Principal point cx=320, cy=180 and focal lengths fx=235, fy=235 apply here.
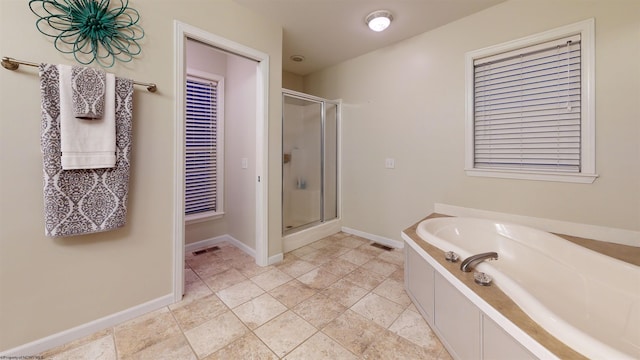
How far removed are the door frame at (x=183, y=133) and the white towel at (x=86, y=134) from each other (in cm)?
38

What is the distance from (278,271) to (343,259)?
73 cm

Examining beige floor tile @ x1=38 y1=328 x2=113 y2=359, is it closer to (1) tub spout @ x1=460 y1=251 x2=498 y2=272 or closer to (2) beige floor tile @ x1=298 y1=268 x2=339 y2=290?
(2) beige floor tile @ x1=298 y1=268 x2=339 y2=290

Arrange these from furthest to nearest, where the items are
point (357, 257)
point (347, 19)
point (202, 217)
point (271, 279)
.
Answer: point (202, 217), point (357, 257), point (347, 19), point (271, 279)

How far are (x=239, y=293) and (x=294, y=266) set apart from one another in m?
0.63

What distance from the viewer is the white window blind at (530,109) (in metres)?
1.87

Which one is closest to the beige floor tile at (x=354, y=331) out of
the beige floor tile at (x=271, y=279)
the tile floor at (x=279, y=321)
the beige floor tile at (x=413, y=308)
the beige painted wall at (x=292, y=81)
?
the tile floor at (x=279, y=321)

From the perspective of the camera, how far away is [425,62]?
2.60 meters

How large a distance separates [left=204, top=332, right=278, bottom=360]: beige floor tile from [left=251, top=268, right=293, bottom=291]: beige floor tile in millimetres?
583

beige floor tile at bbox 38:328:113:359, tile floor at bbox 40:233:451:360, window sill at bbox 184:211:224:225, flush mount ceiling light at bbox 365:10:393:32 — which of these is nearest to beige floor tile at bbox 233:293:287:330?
tile floor at bbox 40:233:451:360

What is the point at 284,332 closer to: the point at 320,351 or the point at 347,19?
the point at 320,351

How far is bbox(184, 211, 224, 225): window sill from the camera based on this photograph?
2859 millimetres

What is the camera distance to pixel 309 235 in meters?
3.09

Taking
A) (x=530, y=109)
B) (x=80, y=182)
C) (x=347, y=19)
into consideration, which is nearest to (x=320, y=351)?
(x=80, y=182)

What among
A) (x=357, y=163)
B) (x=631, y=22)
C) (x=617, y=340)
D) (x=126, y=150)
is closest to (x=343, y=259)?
(x=357, y=163)
